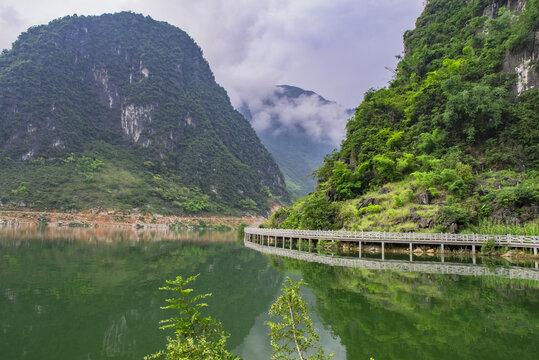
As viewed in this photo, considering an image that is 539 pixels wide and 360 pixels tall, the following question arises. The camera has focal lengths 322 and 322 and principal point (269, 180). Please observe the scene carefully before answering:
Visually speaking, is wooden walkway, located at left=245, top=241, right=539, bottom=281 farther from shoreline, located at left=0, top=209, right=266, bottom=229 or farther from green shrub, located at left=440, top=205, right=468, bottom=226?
shoreline, located at left=0, top=209, right=266, bottom=229

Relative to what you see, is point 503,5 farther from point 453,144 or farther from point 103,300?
point 103,300

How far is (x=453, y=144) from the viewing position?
41062 millimetres

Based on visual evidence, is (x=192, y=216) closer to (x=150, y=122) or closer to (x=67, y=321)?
(x=150, y=122)

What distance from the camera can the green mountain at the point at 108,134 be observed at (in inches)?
4183

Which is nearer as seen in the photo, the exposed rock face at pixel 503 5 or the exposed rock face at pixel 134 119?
the exposed rock face at pixel 503 5

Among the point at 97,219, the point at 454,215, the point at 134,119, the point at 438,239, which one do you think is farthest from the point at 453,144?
the point at 134,119

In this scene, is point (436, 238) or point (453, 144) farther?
point (453, 144)

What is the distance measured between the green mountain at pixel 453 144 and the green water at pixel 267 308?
51.1 ft

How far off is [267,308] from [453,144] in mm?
36116

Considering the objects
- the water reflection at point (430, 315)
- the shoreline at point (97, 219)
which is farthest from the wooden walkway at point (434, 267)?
the shoreline at point (97, 219)

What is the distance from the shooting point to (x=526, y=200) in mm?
30281

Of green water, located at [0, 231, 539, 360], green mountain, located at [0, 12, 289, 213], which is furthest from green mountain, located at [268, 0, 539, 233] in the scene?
green mountain, located at [0, 12, 289, 213]

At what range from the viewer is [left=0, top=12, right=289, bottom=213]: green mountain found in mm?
106250

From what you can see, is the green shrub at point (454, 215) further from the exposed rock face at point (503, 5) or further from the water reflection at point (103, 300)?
the exposed rock face at point (503, 5)
